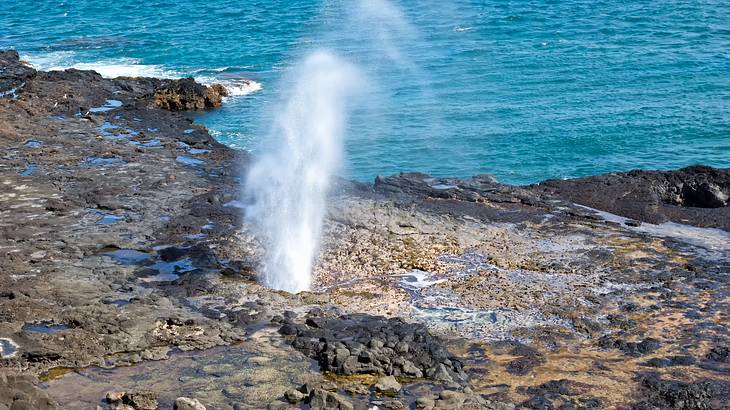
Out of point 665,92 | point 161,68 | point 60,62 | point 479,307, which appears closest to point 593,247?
point 479,307

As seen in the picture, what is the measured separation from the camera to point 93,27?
194 feet

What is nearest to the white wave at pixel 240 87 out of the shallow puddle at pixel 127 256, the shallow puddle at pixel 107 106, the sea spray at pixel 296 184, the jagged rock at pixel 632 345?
the shallow puddle at pixel 107 106

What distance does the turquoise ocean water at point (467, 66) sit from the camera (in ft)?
110

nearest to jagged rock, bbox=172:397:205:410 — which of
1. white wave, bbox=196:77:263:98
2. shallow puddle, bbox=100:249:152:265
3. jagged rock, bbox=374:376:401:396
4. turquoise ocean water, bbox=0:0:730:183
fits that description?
jagged rock, bbox=374:376:401:396

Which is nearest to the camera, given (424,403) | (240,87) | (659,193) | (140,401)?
(140,401)

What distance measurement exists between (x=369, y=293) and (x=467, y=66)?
26.8m

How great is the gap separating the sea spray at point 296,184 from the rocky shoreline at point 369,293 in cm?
47

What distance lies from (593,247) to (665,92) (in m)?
18.2

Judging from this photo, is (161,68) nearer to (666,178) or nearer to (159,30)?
(159,30)

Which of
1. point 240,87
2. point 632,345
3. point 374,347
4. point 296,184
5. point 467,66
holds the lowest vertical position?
point 632,345

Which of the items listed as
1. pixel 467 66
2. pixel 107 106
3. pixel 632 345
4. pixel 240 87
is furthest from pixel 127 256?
pixel 467 66

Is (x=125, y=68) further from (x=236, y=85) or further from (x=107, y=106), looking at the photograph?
(x=107, y=106)

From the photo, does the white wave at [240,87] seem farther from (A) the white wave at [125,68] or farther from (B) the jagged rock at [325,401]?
(B) the jagged rock at [325,401]

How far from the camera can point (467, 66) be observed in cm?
4453
